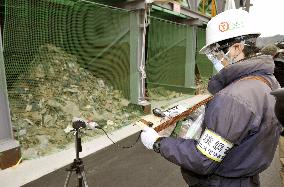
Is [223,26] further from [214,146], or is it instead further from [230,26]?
[214,146]

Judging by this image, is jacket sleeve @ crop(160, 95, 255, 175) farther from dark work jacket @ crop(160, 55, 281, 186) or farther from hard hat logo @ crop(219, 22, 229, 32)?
hard hat logo @ crop(219, 22, 229, 32)

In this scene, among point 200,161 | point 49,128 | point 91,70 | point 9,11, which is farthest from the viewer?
point 91,70

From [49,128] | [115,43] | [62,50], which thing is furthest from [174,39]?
[49,128]

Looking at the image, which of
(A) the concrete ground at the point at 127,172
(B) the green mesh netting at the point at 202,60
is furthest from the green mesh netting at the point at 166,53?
(A) the concrete ground at the point at 127,172

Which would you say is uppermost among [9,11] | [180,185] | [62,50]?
[9,11]

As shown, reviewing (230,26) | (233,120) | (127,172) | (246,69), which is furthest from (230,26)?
(127,172)

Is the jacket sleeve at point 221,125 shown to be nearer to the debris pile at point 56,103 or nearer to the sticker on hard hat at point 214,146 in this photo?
the sticker on hard hat at point 214,146

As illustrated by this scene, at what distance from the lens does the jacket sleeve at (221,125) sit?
5.13ft

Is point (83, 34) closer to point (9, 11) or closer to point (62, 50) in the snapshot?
point (62, 50)

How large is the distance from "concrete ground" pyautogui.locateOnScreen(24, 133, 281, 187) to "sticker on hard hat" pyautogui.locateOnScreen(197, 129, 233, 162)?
2.61 m

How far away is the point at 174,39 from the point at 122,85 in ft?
12.5

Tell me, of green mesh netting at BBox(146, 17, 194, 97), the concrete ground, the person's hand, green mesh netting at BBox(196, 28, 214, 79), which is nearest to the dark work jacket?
the person's hand

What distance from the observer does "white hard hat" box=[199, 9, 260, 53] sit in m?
1.96

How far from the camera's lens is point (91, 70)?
27.6 ft
